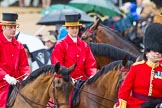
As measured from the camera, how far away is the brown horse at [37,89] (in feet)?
33.3

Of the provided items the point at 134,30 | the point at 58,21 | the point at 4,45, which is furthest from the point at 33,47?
the point at 4,45

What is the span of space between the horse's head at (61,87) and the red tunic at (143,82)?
1.31m

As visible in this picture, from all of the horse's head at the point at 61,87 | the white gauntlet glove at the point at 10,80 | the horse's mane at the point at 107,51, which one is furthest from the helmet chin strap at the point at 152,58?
the horse's mane at the point at 107,51

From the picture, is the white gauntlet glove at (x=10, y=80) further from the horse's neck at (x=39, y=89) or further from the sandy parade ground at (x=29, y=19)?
the sandy parade ground at (x=29, y=19)

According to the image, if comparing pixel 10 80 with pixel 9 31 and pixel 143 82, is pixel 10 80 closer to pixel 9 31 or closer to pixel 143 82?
pixel 9 31

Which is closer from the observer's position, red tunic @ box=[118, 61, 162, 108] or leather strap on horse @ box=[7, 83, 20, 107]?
red tunic @ box=[118, 61, 162, 108]

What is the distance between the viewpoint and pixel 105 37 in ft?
44.9

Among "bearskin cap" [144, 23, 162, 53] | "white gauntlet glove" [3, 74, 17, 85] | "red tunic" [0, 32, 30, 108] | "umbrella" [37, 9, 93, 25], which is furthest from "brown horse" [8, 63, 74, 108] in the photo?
"umbrella" [37, 9, 93, 25]

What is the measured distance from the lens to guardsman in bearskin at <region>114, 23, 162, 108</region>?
8.73 meters

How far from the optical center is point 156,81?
8742mm

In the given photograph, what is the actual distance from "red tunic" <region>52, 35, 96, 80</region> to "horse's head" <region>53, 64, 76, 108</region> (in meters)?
1.09

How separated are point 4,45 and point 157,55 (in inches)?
115

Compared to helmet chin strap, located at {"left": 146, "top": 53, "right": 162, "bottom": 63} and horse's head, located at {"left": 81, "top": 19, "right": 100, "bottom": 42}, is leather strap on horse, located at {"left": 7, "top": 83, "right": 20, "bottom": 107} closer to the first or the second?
helmet chin strap, located at {"left": 146, "top": 53, "right": 162, "bottom": 63}

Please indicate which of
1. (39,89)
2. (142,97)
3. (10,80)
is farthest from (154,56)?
(10,80)
